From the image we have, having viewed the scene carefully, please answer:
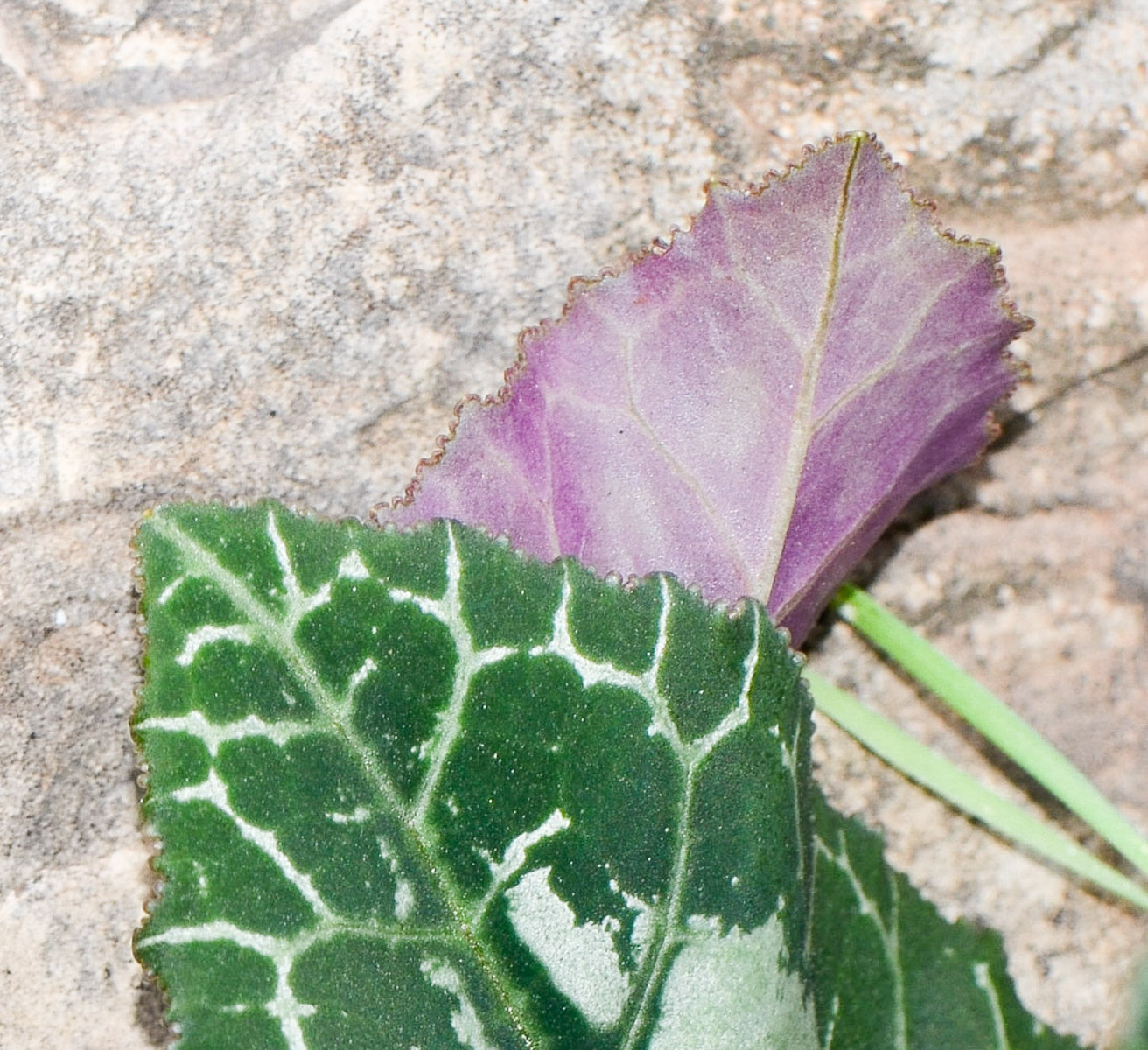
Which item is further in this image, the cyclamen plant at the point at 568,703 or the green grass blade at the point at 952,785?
the green grass blade at the point at 952,785

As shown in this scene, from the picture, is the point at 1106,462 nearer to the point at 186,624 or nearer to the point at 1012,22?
the point at 1012,22

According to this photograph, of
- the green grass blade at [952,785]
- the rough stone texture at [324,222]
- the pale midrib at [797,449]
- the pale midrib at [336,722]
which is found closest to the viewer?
the pale midrib at [336,722]

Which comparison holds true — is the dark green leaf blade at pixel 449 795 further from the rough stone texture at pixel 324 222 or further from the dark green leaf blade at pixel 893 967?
the rough stone texture at pixel 324 222

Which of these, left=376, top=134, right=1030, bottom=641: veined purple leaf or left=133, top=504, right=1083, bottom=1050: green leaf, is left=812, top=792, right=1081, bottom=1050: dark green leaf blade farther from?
left=376, top=134, right=1030, bottom=641: veined purple leaf

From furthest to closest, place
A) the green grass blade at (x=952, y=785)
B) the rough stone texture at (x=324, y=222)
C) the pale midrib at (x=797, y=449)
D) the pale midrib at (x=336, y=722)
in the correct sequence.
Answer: the green grass blade at (x=952, y=785), the rough stone texture at (x=324, y=222), the pale midrib at (x=797, y=449), the pale midrib at (x=336, y=722)

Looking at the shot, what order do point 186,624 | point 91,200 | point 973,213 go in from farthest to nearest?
point 973,213 → point 91,200 → point 186,624

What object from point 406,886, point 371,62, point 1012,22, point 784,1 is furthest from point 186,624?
point 1012,22

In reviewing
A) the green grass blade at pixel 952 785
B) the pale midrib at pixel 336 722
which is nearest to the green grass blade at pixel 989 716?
the green grass blade at pixel 952 785
